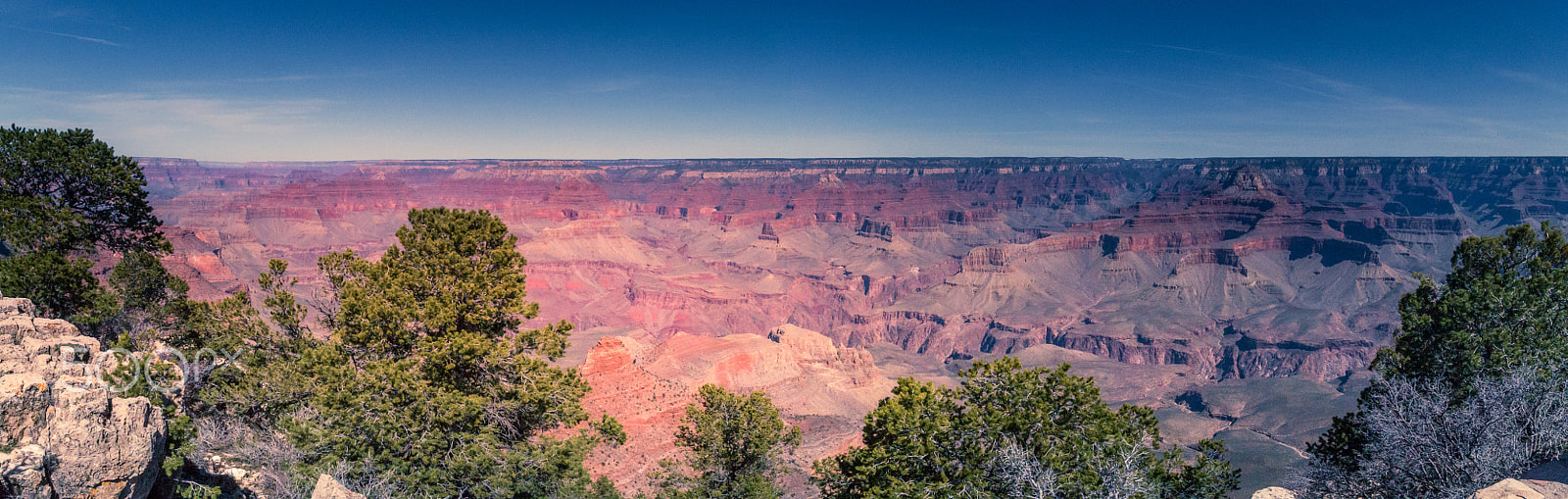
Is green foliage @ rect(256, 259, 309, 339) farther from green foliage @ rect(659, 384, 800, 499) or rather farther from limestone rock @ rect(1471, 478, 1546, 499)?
limestone rock @ rect(1471, 478, 1546, 499)

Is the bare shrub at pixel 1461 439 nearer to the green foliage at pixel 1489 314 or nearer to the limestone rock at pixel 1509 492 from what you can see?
the green foliage at pixel 1489 314

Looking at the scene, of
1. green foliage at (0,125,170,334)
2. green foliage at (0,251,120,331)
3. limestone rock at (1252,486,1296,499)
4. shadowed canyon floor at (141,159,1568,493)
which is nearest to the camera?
limestone rock at (1252,486,1296,499)

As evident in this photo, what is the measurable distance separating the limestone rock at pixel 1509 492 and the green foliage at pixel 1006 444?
18.3 feet

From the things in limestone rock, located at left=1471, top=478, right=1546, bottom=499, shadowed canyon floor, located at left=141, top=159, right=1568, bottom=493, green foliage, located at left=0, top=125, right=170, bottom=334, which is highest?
green foliage, located at left=0, top=125, right=170, bottom=334

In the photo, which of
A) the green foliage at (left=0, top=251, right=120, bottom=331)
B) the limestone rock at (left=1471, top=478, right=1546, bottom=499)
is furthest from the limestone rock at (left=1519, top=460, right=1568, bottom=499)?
the green foliage at (left=0, top=251, right=120, bottom=331)

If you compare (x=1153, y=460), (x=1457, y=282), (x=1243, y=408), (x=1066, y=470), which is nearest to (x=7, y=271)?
(x=1066, y=470)

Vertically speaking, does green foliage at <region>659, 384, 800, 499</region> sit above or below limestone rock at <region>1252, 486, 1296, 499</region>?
below

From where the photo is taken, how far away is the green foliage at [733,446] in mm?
24750

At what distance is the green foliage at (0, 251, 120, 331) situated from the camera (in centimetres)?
2169

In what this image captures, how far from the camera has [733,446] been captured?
25.1m

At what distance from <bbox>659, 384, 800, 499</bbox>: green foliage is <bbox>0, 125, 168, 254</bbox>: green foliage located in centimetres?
2079

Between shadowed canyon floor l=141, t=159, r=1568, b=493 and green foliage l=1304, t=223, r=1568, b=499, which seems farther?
shadowed canyon floor l=141, t=159, r=1568, b=493

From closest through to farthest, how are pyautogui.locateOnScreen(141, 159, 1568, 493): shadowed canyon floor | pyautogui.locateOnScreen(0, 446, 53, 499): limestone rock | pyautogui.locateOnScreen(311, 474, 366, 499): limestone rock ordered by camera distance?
pyautogui.locateOnScreen(0, 446, 53, 499): limestone rock
pyautogui.locateOnScreen(311, 474, 366, 499): limestone rock
pyautogui.locateOnScreen(141, 159, 1568, 493): shadowed canyon floor

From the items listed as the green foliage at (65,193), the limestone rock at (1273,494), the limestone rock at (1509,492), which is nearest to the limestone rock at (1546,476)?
the limestone rock at (1509,492)
